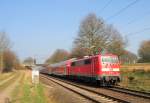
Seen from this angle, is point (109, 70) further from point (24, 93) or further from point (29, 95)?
point (29, 95)

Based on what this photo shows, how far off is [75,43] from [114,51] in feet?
27.0

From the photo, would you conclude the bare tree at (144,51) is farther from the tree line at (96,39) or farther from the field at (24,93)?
the field at (24,93)

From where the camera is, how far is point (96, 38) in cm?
7325

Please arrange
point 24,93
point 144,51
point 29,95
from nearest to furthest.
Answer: point 29,95 < point 24,93 < point 144,51

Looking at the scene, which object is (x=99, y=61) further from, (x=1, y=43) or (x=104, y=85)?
(x=1, y=43)

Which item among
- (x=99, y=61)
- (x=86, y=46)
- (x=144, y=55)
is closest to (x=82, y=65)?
(x=99, y=61)

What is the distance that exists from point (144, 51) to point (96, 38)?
162 ft

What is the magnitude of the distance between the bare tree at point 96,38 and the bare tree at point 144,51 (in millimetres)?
36295

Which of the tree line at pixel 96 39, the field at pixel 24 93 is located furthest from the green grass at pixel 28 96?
the tree line at pixel 96 39

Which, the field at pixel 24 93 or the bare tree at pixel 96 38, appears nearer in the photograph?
the field at pixel 24 93

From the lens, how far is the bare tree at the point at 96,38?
72.6 metres

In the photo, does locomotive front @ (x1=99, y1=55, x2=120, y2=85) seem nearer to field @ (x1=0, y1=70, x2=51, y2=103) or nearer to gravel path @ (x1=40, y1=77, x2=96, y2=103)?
gravel path @ (x1=40, y1=77, x2=96, y2=103)

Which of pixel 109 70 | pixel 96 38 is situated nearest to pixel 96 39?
pixel 96 38

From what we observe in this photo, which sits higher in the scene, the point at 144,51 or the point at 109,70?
the point at 144,51
